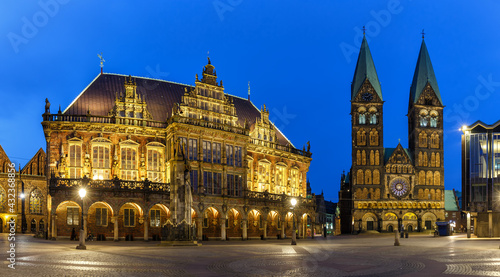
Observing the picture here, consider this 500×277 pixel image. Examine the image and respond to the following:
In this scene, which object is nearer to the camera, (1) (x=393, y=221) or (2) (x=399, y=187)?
(1) (x=393, y=221)

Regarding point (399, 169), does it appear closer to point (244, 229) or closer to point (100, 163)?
point (244, 229)

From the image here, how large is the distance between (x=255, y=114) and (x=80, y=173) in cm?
2877

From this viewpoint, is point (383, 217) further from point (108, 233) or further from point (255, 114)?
point (108, 233)

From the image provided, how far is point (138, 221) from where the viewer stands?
173 ft

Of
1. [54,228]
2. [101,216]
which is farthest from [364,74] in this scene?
[54,228]

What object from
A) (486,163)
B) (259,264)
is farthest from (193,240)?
(486,163)

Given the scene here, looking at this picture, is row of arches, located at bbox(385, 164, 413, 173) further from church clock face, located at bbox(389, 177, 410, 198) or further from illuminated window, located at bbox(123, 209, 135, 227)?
illuminated window, located at bbox(123, 209, 135, 227)

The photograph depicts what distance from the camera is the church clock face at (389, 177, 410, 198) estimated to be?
107m

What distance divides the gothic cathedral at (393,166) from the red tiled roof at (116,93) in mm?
52650

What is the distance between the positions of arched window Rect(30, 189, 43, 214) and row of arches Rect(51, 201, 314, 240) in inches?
1275

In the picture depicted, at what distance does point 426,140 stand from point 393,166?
29.0 ft

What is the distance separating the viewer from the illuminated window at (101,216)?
168 feet

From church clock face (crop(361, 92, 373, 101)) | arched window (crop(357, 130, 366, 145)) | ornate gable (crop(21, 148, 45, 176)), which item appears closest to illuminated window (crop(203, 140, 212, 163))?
ornate gable (crop(21, 148, 45, 176))

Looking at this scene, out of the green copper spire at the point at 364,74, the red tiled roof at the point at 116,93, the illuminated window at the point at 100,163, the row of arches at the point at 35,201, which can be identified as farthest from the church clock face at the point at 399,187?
the illuminated window at the point at 100,163
